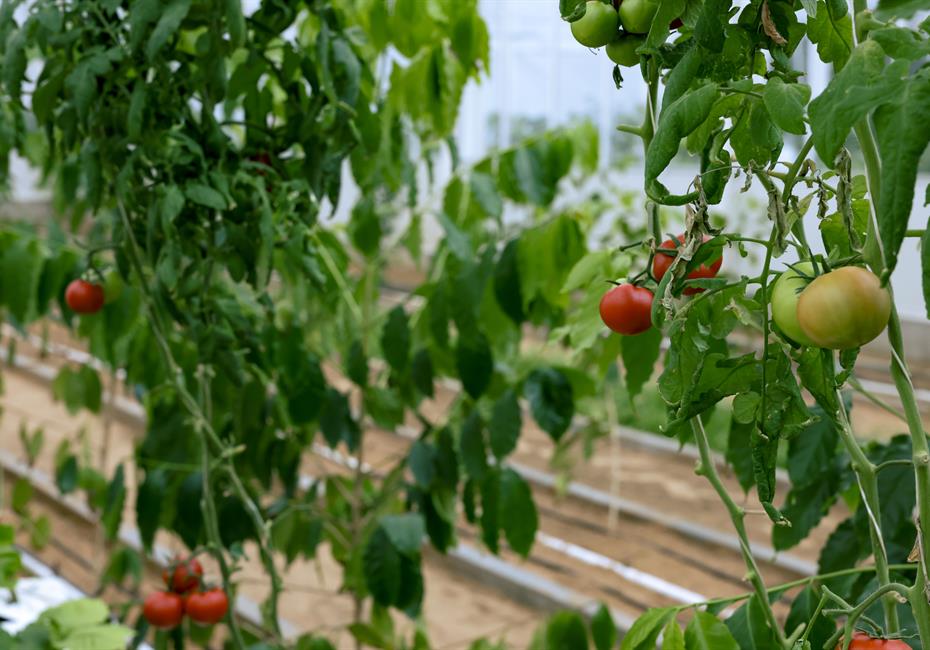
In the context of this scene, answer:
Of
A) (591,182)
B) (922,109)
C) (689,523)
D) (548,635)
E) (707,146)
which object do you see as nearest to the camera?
(922,109)

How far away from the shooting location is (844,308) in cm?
50

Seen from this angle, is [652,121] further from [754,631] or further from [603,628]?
[603,628]

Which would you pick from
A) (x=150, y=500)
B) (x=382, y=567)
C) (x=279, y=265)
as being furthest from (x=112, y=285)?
(x=382, y=567)

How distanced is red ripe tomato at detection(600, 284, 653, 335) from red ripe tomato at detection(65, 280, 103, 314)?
3.33 ft

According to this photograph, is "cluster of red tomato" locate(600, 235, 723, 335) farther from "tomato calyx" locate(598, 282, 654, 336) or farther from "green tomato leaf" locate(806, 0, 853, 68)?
"green tomato leaf" locate(806, 0, 853, 68)

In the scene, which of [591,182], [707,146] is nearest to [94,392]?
[707,146]

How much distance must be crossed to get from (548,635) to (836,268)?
1197mm

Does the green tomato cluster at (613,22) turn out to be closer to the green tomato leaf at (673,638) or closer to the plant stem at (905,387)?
the plant stem at (905,387)

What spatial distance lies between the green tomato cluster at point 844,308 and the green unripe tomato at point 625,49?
0.24 metres

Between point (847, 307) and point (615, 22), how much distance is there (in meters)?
0.27

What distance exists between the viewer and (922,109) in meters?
0.44

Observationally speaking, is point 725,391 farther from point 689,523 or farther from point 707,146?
point 689,523

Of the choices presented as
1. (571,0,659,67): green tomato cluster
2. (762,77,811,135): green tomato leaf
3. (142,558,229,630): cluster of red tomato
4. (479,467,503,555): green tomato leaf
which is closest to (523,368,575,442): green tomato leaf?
(479,467,503,555): green tomato leaf

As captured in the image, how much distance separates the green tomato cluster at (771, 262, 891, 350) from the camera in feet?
1.65
